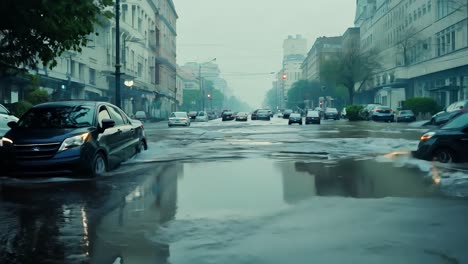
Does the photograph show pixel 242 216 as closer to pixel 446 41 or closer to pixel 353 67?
pixel 446 41

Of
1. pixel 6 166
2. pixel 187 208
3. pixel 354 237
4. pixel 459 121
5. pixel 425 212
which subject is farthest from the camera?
pixel 459 121

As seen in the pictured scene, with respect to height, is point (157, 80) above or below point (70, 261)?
above

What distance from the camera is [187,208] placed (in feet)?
23.4

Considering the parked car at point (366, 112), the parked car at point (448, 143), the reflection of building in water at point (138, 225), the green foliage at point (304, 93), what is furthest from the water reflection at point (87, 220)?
the green foliage at point (304, 93)

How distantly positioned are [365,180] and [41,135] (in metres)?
6.00

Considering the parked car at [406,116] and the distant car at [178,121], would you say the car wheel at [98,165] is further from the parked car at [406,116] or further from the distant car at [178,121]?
the parked car at [406,116]

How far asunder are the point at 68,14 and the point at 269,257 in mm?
7703

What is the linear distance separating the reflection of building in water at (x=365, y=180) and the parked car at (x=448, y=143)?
1.07 metres

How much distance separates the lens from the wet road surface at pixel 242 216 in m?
4.95

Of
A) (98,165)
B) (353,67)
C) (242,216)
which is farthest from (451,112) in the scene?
(353,67)

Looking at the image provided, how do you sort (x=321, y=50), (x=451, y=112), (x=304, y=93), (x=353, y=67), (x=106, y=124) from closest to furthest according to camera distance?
(x=106, y=124)
(x=451, y=112)
(x=353, y=67)
(x=304, y=93)
(x=321, y=50)

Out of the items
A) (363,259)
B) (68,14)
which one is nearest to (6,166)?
(68,14)

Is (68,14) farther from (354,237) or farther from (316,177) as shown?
(354,237)

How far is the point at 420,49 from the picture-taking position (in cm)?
6450
